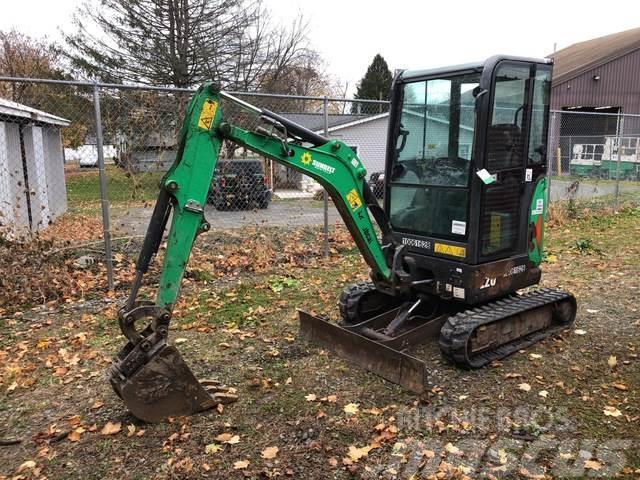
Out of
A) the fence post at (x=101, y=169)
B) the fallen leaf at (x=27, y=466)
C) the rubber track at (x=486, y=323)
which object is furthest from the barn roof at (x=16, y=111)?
the rubber track at (x=486, y=323)

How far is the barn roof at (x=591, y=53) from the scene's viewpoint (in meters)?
29.6

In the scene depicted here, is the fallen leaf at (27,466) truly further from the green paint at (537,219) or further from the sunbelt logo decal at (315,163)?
the green paint at (537,219)

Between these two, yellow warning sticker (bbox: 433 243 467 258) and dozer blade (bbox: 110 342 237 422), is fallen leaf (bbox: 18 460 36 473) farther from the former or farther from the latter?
yellow warning sticker (bbox: 433 243 467 258)

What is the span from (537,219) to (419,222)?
1.16 m

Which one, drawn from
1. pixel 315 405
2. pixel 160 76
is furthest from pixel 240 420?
pixel 160 76

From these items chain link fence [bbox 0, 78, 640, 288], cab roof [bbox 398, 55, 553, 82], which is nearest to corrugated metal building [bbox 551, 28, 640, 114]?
chain link fence [bbox 0, 78, 640, 288]

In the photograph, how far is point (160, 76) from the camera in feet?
73.8

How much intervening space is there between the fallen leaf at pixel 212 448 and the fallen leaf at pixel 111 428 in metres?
0.68

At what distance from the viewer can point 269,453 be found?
10.9 feet

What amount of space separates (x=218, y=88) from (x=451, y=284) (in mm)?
2574

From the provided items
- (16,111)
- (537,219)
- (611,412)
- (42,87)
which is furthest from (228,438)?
(42,87)

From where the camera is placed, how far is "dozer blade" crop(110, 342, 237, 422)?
348 cm

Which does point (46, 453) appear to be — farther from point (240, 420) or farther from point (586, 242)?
point (586, 242)

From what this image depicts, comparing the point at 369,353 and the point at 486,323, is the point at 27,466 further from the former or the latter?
the point at 486,323
